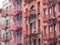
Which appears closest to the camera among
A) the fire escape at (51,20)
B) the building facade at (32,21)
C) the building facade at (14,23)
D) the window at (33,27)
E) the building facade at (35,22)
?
the fire escape at (51,20)

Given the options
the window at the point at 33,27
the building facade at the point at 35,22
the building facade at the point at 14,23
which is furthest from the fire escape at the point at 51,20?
the building facade at the point at 14,23

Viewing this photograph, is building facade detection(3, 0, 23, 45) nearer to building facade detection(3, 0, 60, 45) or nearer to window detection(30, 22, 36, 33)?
building facade detection(3, 0, 60, 45)

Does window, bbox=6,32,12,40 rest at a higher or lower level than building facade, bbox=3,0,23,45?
lower

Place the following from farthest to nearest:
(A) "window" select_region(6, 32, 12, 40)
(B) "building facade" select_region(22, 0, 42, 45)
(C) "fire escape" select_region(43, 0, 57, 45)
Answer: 1. (A) "window" select_region(6, 32, 12, 40)
2. (B) "building facade" select_region(22, 0, 42, 45)
3. (C) "fire escape" select_region(43, 0, 57, 45)

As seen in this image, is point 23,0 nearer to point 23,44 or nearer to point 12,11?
point 12,11

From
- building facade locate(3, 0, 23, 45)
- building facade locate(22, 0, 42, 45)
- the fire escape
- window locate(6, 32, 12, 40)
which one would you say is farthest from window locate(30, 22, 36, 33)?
window locate(6, 32, 12, 40)

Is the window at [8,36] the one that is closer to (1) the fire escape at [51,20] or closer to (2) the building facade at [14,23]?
(2) the building facade at [14,23]

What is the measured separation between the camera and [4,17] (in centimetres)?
6438

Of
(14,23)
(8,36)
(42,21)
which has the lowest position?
(8,36)

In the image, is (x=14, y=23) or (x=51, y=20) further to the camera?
(x=14, y=23)

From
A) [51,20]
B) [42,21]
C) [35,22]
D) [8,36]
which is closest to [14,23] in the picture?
[8,36]

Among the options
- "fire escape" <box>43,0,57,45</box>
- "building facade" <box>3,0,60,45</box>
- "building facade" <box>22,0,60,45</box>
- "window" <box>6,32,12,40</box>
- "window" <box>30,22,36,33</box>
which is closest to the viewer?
"fire escape" <box>43,0,57,45</box>

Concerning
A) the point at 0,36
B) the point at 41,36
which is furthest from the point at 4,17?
the point at 41,36

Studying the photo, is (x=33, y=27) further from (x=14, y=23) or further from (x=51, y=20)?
(x=51, y=20)
